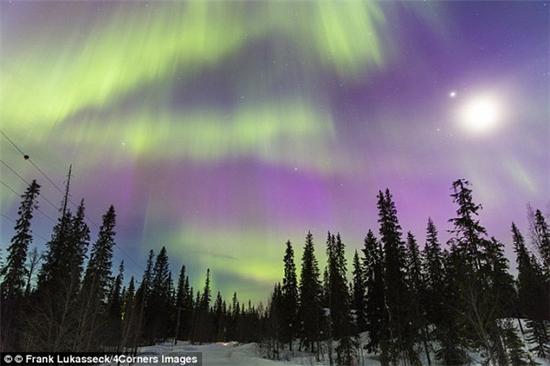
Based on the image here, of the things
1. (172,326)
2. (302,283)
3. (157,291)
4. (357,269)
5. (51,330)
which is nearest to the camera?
(51,330)

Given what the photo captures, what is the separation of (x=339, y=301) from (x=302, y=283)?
1484 centimetres

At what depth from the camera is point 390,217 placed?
136 ft

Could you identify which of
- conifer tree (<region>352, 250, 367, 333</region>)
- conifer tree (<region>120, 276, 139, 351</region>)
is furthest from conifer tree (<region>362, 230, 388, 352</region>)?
conifer tree (<region>120, 276, 139, 351</region>)

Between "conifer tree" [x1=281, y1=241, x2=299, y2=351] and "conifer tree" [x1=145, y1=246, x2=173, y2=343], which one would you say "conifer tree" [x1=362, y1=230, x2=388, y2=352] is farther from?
"conifer tree" [x1=145, y1=246, x2=173, y2=343]

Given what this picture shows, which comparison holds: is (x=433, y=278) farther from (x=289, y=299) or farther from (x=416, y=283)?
(x=289, y=299)

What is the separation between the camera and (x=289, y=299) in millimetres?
70125

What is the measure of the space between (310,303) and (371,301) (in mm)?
14007

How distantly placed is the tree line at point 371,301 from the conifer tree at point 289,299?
7.7 inches

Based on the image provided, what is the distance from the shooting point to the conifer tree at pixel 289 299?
6731 centimetres

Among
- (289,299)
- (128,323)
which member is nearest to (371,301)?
(289,299)

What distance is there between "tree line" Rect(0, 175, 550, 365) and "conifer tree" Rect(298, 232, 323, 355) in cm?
22

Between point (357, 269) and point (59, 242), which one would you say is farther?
point (357, 269)

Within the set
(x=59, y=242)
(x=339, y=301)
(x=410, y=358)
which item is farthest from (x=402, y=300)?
(x=59, y=242)

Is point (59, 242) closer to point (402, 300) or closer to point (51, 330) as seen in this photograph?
point (51, 330)
